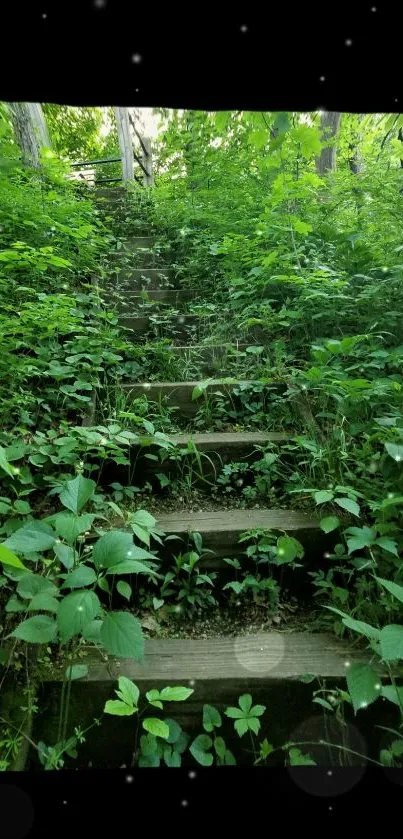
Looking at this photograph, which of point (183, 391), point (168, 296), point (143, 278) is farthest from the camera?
point (143, 278)

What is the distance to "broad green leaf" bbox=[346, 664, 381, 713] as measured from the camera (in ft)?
3.87

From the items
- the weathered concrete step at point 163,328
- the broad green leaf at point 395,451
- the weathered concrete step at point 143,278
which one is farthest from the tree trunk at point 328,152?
the broad green leaf at point 395,451

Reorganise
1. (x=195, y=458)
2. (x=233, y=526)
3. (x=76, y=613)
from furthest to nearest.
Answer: (x=195, y=458) < (x=233, y=526) < (x=76, y=613)

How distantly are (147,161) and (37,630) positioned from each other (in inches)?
453

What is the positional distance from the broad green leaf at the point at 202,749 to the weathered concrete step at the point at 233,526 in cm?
68

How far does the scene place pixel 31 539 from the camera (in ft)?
3.93

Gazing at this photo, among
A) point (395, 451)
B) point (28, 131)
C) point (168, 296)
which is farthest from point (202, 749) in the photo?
point (28, 131)

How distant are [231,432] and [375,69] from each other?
79.6 inches

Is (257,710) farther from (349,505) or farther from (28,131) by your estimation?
(28,131)

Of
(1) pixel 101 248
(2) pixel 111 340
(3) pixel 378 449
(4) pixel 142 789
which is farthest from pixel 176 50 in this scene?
(1) pixel 101 248

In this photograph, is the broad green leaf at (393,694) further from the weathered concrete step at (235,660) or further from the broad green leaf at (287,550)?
the broad green leaf at (287,550)

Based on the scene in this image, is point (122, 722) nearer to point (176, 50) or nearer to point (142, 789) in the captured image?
point (142, 789)

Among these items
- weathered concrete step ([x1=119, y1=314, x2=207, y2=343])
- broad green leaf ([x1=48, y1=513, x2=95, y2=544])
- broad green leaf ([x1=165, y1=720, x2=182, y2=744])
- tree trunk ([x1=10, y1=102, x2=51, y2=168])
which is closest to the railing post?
tree trunk ([x1=10, y1=102, x2=51, y2=168])

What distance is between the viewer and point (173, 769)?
1.23 metres
